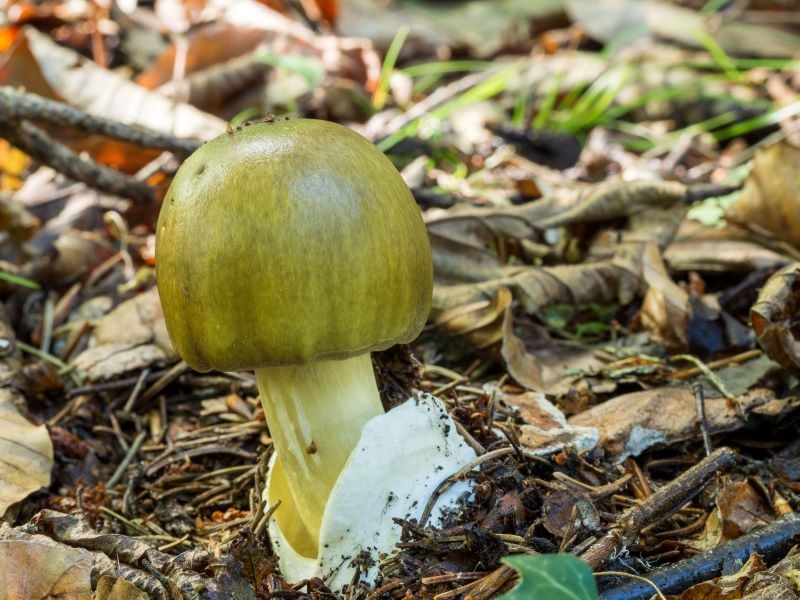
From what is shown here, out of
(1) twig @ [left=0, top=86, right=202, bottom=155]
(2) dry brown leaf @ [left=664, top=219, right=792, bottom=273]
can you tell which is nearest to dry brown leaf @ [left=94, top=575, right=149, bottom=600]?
(1) twig @ [left=0, top=86, right=202, bottom=155]

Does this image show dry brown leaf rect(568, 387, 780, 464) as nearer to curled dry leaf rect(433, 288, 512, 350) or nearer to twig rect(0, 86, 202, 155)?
curled dry leaf rect(433, 288, 512, 350)

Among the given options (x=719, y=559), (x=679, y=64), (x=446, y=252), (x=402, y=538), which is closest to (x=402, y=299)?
(x=402, y=538)

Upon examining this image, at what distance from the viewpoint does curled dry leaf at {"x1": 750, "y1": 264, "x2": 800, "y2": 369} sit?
2.68 meters

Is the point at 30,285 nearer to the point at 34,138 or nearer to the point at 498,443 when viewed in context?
the point at 34,138

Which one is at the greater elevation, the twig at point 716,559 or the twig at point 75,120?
the twig at point 75,120

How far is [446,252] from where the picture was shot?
3.64m

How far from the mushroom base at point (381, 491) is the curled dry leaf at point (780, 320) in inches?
43.7

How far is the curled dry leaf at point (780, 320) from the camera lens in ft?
8.80

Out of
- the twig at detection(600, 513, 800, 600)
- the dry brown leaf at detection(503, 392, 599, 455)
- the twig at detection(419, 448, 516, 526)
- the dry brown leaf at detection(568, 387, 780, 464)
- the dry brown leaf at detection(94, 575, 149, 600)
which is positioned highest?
the twig at detection(419, 448, 516, 526)

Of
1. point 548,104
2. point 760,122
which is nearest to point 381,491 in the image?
point 548,104

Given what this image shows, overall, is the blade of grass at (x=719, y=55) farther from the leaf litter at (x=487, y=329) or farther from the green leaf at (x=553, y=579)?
the green leaf at (x=553, y=579)

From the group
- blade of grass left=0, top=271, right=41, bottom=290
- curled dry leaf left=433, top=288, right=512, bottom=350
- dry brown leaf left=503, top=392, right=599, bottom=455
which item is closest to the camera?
dry brown leaf left=503, top=392, right=599, bottom=455

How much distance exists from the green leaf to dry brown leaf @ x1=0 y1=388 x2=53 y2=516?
167 centimetres

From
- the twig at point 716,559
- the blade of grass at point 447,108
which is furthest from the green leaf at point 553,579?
the blade of grass at point 447,108
